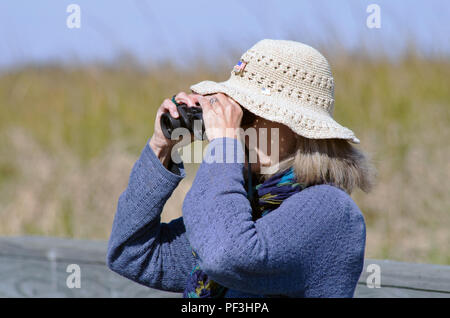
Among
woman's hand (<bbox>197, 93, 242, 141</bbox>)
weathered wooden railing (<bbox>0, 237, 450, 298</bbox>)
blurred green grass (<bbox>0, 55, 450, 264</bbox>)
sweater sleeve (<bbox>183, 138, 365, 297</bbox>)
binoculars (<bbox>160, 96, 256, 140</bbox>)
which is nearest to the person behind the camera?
sweater sleeve (<bbox>183, 138, 365, 297</bbox>)

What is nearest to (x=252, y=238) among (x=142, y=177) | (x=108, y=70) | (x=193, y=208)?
(x=193, y=208)

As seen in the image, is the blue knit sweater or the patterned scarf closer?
the blue knit sweater

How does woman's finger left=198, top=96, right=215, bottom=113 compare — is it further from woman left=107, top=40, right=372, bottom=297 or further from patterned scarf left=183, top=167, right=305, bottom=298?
patterned scarf left=183, top=167, right=305, bottom=298

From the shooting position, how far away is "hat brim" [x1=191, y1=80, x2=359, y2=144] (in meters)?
1.68

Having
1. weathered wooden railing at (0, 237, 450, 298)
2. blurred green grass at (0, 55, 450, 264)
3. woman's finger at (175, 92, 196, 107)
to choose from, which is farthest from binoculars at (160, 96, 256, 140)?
blurred green grass at (0, 55, 450, 264)

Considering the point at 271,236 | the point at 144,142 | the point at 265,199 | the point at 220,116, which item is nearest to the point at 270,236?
the point at 271,236

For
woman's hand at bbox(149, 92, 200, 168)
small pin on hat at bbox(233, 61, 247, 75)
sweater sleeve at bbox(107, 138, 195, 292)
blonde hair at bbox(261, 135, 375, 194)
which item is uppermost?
small pin on hat at bbox(233, 61, 247, 75)

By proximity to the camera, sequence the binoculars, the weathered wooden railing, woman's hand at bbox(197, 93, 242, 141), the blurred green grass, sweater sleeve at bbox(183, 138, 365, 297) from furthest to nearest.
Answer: the blurred green grass → the weathered wooden railing → the binoculars → woman's hand at bbox(197, 93, 242, 141) → sweater sleeve at bbox(183, 138, 365, 297)

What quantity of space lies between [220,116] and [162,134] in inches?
10.9

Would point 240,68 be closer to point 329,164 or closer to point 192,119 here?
point 192,119

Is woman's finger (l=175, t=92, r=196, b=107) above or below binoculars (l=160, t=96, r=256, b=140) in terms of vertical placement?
above
